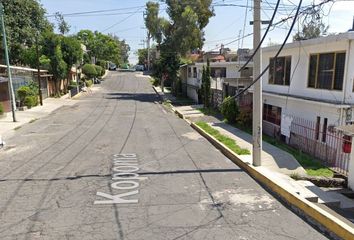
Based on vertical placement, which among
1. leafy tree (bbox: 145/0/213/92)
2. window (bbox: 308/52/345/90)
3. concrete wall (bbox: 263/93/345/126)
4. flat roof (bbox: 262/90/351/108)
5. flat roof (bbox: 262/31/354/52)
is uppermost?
leafy tree (bbox: 145/0/213/92)

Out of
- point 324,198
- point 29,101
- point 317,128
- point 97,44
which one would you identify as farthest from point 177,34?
point 97,44

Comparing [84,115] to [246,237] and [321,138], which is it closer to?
[321,138]

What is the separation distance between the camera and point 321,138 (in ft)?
45.2

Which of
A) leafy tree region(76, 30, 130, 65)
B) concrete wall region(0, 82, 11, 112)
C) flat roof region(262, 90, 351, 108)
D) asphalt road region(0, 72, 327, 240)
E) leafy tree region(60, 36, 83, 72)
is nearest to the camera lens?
asphalt road region(0, 72, 327, 240)

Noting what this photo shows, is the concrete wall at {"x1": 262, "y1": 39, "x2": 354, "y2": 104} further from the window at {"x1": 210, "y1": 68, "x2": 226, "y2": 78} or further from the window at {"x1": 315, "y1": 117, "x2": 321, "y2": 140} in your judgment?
the window at {"x1": 210, "y1": 68, "x2": 226, "y2": 78}

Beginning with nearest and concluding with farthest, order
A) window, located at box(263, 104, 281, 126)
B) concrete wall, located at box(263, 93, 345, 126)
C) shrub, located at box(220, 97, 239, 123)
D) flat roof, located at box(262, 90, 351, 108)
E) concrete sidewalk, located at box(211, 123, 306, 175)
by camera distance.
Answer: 1. concrete sidewalk, located at box(211, 123, 306, 175)
2. flat roof, located at box(262, 90, 351, 108)
3. concrete wall, located at box(263, 93, 345, 126)
4. window, located at box(263, 104, 281, 126)
5. shrub, located at box(220, 97, 239, 123)

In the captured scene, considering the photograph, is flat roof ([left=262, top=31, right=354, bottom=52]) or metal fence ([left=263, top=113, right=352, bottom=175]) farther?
flat roof ([left=262, top=31, right=354, bottom=52])

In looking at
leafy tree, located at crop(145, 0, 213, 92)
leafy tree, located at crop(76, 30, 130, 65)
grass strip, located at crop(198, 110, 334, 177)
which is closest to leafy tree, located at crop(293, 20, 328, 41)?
grass strip, located at crop(198, 110, 334, 177)

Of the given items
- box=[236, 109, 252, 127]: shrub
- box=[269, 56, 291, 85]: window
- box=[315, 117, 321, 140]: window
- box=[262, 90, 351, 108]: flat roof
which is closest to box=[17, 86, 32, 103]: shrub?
box=[236, 109, 252, 127]: shrub

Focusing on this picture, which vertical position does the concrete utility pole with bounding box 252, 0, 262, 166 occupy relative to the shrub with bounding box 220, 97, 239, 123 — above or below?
above

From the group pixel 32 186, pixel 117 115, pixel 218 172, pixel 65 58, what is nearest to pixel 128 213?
pixel 32 186

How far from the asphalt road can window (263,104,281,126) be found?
4.68 meters

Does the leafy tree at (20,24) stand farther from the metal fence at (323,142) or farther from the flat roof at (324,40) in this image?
the metal fence at (323,142)

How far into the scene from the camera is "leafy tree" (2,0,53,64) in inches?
1503
